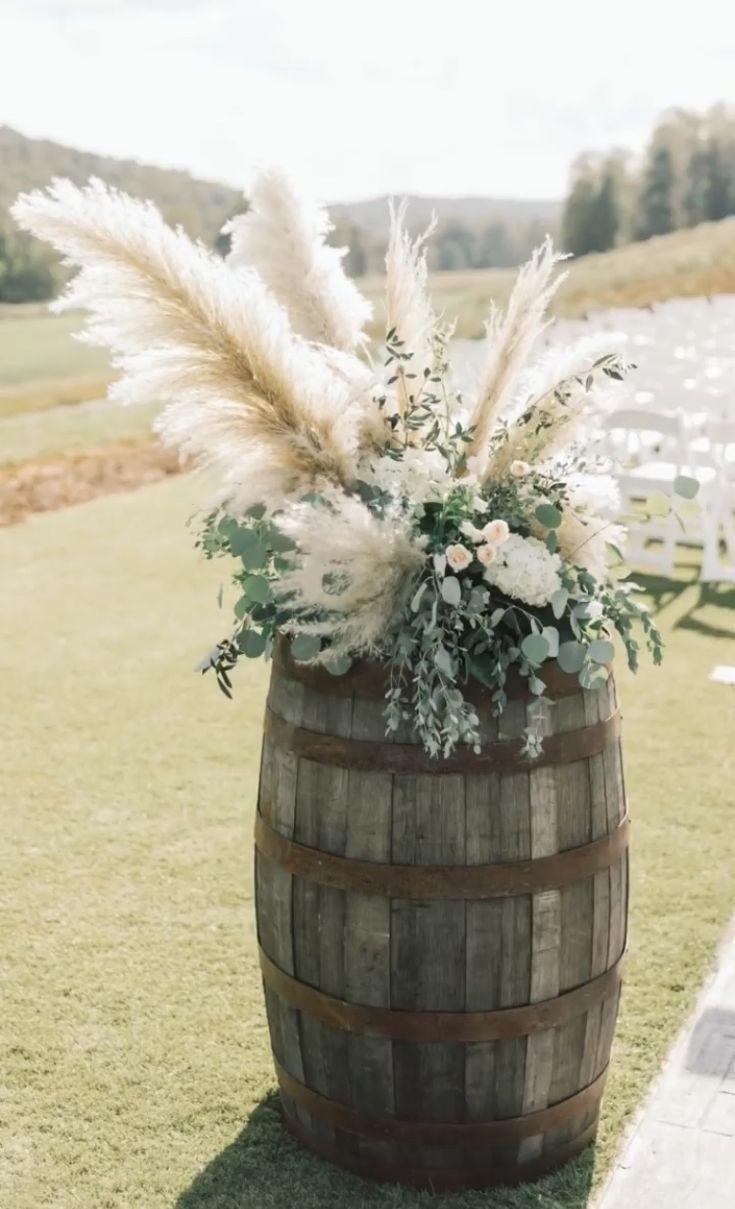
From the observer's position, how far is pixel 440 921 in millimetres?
2580

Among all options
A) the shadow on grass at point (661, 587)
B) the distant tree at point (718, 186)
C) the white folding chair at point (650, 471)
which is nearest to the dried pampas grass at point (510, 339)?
the white folding chair at point (650, 471)

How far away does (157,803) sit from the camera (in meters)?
5.14

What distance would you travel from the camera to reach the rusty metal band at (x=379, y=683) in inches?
98.9

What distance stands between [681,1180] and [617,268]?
→ 4233cm

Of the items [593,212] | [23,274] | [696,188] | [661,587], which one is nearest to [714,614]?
[661,587]

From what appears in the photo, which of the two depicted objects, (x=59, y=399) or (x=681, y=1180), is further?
(x=59, y=399)

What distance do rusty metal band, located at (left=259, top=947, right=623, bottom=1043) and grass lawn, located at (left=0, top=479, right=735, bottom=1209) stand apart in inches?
17.6

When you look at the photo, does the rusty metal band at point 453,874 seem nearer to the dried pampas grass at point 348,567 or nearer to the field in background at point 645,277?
the dried pampas grass at point 348,567

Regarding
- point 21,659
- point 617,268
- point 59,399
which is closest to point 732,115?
point 617,268

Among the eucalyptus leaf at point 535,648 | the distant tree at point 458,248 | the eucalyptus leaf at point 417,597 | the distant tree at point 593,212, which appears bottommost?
the eucalyptus leaf at point 535,648

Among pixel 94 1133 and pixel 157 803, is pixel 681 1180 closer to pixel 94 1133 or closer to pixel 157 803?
pixel 94 1133

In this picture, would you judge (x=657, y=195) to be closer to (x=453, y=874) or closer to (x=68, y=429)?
(x=68, y=429)

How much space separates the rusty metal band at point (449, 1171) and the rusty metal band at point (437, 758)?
3.18 feet

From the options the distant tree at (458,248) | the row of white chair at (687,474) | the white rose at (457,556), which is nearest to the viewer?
the white rose at (457,556)
